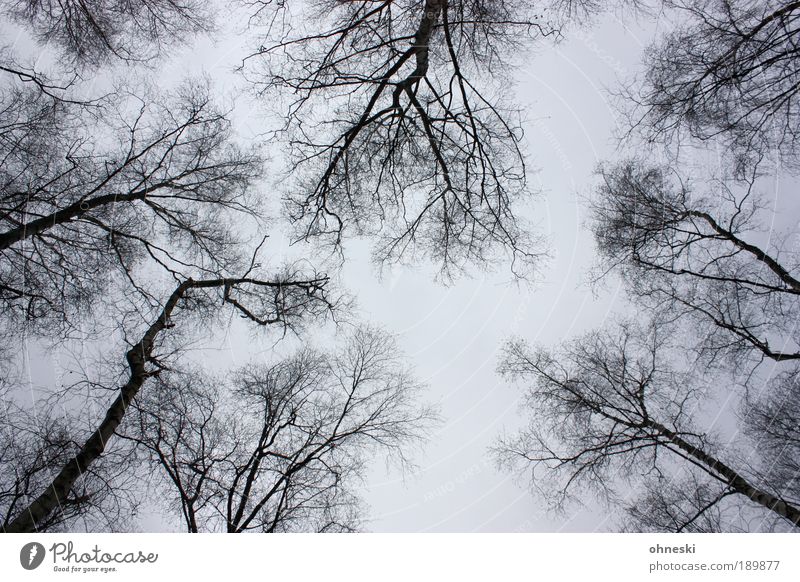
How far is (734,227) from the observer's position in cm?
650

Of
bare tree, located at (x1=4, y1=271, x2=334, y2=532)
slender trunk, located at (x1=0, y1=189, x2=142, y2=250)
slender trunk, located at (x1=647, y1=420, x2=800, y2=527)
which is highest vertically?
slender trunk, located at (x1=0, y1=189, x2=142, y2=250)

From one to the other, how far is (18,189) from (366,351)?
5.73m

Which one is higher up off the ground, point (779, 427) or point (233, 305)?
point (233, 305)

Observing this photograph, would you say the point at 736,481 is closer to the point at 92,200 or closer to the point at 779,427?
the point at 779,427

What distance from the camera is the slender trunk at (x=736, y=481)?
5.14 metres

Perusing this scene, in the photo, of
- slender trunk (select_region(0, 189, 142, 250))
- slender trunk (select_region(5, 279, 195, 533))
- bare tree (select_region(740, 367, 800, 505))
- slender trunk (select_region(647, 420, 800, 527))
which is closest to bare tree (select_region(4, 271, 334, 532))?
slender trunk (select_region(5, 279, 195, 533))

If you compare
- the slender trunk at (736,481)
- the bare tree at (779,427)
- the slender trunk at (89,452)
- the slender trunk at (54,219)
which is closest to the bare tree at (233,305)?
the slender trunk at (89,452)

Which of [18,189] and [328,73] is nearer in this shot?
[328,73]

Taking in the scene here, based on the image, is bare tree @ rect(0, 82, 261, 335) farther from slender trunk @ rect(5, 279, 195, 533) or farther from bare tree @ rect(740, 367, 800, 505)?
bare tree @ rect(740, 367, 800, 505)

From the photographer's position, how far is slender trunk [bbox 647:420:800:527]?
5.14 meters

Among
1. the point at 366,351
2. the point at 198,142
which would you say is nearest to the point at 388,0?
the point at 198,142

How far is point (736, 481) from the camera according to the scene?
555cm

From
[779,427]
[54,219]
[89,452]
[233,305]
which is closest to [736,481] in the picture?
[779,427]
